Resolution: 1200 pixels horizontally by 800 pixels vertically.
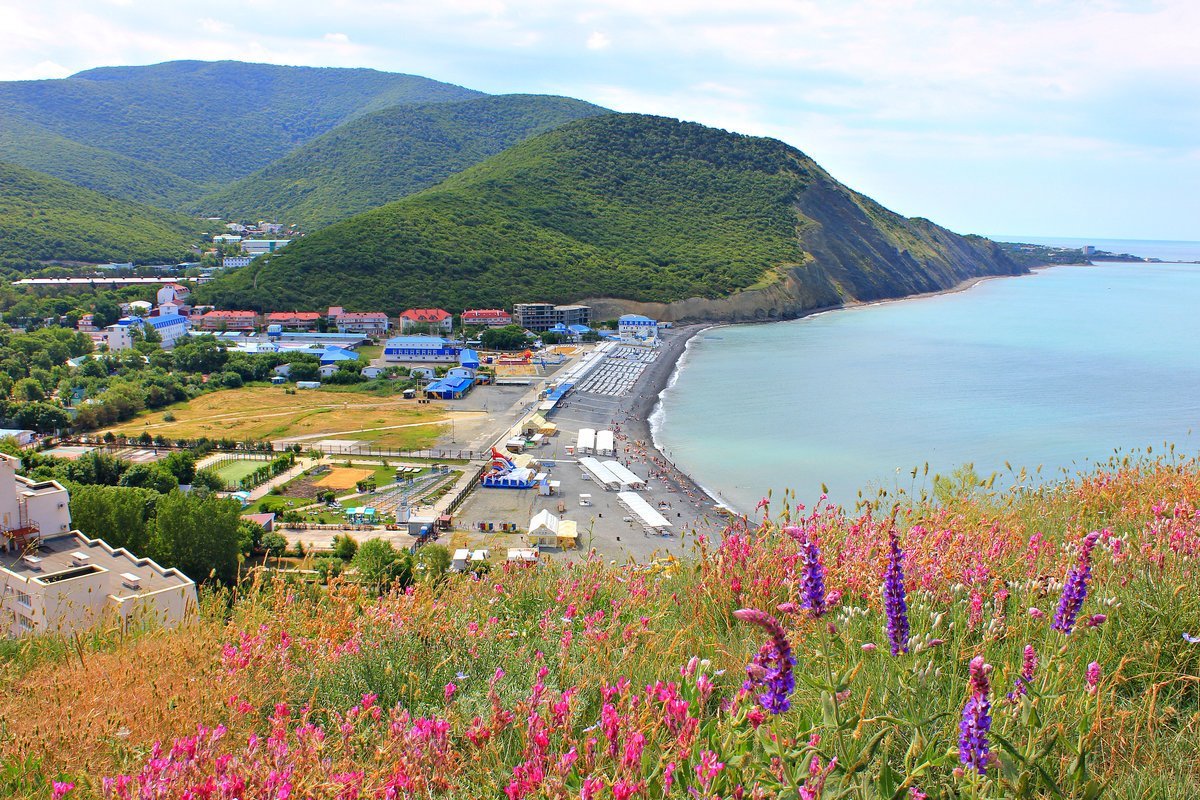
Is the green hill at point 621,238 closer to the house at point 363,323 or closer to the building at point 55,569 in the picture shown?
the house at point 363,323

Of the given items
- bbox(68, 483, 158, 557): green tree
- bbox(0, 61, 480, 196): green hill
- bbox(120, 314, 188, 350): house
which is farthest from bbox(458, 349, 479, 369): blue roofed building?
bbox(0, 61, 480, 196): green hill

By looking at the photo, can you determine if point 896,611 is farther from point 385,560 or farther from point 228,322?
point 228,322

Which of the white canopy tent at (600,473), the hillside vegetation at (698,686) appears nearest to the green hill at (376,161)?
the white canopy tent at (600,473)

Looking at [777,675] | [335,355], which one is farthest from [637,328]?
[777,675]

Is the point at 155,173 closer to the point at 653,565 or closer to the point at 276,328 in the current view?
the point at 276,328

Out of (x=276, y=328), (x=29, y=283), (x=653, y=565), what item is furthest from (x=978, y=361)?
(x=29, y=283)

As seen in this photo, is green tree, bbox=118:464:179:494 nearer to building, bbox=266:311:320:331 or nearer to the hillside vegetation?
the hillside vegetation
